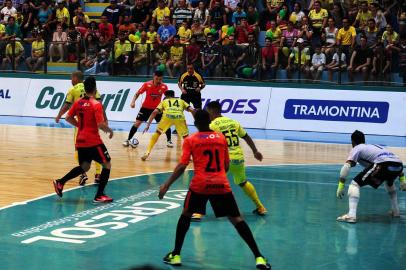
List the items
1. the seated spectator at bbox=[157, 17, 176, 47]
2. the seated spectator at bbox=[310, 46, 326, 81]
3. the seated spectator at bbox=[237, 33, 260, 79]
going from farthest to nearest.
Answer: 1. the seated spectator at bbox=[157, 17, 176, 47]
2. the seated spectator at bbox=[237, 33, 260, 79]
3. the seated spectator at bbox=[310, 46, 326, 81]

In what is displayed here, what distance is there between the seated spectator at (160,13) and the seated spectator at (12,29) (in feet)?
18.5

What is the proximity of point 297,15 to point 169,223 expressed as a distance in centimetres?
1666

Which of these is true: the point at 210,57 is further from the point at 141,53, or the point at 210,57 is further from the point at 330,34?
the point at 330,34

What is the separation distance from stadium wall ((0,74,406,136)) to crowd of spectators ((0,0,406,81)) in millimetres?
480

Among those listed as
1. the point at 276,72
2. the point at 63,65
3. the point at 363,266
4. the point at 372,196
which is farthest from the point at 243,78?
the point at 363,266

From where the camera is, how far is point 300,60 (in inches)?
969

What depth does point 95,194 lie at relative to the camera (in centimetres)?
1345

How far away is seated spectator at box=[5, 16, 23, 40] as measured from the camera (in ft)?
101

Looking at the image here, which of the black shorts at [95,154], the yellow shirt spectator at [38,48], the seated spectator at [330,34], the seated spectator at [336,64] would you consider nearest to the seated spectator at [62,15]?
the yellow shirt spectator at [38,48]

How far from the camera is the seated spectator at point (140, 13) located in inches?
1168

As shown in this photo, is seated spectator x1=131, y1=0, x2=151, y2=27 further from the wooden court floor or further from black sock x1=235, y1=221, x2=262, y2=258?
black sock x1=235, y1=221, x2=262, y2=258

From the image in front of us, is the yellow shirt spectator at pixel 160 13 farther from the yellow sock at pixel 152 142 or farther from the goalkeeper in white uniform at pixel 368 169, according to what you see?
the goalkeeper in white uniform at pixel 368 169

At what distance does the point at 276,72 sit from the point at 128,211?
13919mm

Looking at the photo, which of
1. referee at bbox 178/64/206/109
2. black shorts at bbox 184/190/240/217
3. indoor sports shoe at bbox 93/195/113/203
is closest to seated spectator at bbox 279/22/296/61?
referee at bbox 178/64/206/109
